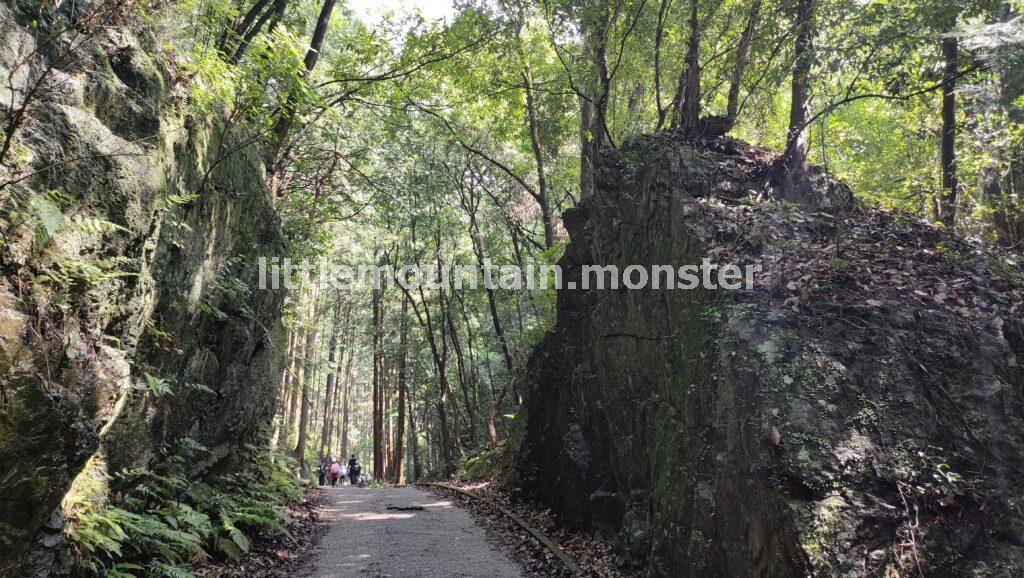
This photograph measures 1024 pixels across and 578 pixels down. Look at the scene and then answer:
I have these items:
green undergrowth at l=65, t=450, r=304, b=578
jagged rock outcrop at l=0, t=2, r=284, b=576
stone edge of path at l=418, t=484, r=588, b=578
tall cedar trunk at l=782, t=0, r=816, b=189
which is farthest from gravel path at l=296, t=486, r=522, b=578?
tall cedar trunk at l=782, t=0, r=816, b=189

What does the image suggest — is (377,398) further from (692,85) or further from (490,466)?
(692,85)

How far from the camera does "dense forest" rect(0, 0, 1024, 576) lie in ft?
13.7

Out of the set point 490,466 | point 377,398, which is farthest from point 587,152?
point 377,398

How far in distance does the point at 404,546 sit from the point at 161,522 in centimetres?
392

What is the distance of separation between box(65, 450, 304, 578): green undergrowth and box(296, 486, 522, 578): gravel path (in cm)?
110

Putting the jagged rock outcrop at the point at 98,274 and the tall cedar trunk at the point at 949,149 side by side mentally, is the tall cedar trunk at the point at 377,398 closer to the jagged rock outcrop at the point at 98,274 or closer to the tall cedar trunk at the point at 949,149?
the jagged rock outcrop at the point at 98,274

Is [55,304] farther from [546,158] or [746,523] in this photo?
[546,158]

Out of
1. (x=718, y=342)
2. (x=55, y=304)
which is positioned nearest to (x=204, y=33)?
(x=55, y=304)

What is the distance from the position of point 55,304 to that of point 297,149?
37.3 ft

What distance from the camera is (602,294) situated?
380 inches

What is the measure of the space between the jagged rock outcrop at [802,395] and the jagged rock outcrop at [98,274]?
17.3 feet

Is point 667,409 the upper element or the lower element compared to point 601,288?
lower

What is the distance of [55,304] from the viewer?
3932mm

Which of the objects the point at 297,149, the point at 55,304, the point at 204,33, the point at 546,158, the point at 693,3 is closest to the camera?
the point at 55,304
